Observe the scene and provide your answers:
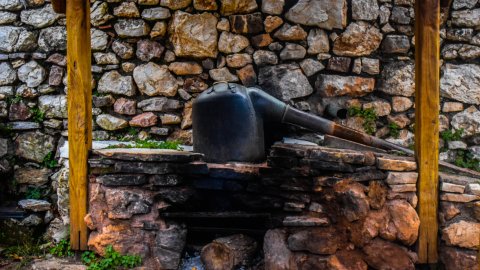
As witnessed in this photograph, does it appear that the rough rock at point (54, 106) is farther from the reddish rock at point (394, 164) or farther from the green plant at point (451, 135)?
the green plant at point (451, 135)

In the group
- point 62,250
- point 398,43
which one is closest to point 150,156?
point 62,250

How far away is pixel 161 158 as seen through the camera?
330 cm

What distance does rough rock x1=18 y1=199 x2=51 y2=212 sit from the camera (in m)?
4.47

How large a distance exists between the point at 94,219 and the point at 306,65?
2.81m

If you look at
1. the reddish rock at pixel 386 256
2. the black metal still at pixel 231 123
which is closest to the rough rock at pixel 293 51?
the black metal still at pixel 231 123

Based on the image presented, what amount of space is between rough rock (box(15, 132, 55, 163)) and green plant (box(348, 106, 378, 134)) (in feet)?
11.8

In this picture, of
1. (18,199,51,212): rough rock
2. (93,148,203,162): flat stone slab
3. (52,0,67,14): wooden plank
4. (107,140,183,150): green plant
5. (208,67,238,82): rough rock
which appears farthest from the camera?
(208,67,238,82): rough rock

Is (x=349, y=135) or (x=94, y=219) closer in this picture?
(x=94, y=219)

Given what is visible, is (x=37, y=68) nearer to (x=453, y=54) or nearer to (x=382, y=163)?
(x=382, y=163)

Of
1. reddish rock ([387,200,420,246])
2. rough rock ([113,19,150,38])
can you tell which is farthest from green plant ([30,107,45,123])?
reddish rock ([387,200,420,246])

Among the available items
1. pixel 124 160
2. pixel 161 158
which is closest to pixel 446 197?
pixel 161 158

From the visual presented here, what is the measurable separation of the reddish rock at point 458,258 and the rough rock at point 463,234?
47 mm

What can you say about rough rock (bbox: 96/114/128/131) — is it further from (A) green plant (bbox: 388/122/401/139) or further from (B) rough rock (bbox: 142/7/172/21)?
(A) green plant (bbox: 388/122/401/139)

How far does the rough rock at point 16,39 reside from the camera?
4676 millimetres
